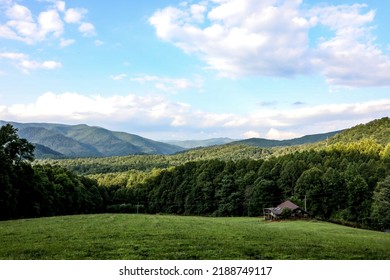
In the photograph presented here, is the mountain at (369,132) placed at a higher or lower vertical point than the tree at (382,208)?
higher

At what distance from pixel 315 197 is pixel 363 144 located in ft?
121

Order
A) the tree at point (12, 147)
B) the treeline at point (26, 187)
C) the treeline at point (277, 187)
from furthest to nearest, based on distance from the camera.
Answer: the treeline at point (277, 187), the tree at point (12, 147), the treeline at point (26, 187)

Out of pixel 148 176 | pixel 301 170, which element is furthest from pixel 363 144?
pixel 148 176

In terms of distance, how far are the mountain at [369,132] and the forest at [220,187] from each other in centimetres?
4870

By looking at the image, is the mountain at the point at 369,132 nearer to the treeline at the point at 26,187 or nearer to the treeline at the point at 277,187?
the treeline at the point at 277,187

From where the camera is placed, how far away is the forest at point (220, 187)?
50.1m

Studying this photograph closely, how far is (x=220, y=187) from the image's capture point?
292 feet

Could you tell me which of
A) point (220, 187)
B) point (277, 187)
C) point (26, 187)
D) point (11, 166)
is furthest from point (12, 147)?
point (277, 187)

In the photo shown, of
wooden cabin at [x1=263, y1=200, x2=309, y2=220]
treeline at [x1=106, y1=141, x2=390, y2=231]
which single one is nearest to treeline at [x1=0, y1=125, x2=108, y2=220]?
treeline at [x1=106, y1=141, x2=390, y2=231]

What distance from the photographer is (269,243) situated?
18750 mm

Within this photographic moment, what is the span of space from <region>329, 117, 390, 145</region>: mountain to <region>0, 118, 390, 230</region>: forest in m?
48.7

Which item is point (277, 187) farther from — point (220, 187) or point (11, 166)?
point (11, 166)

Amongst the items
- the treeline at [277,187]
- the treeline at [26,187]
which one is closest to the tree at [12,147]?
the treeline at [26,187]
